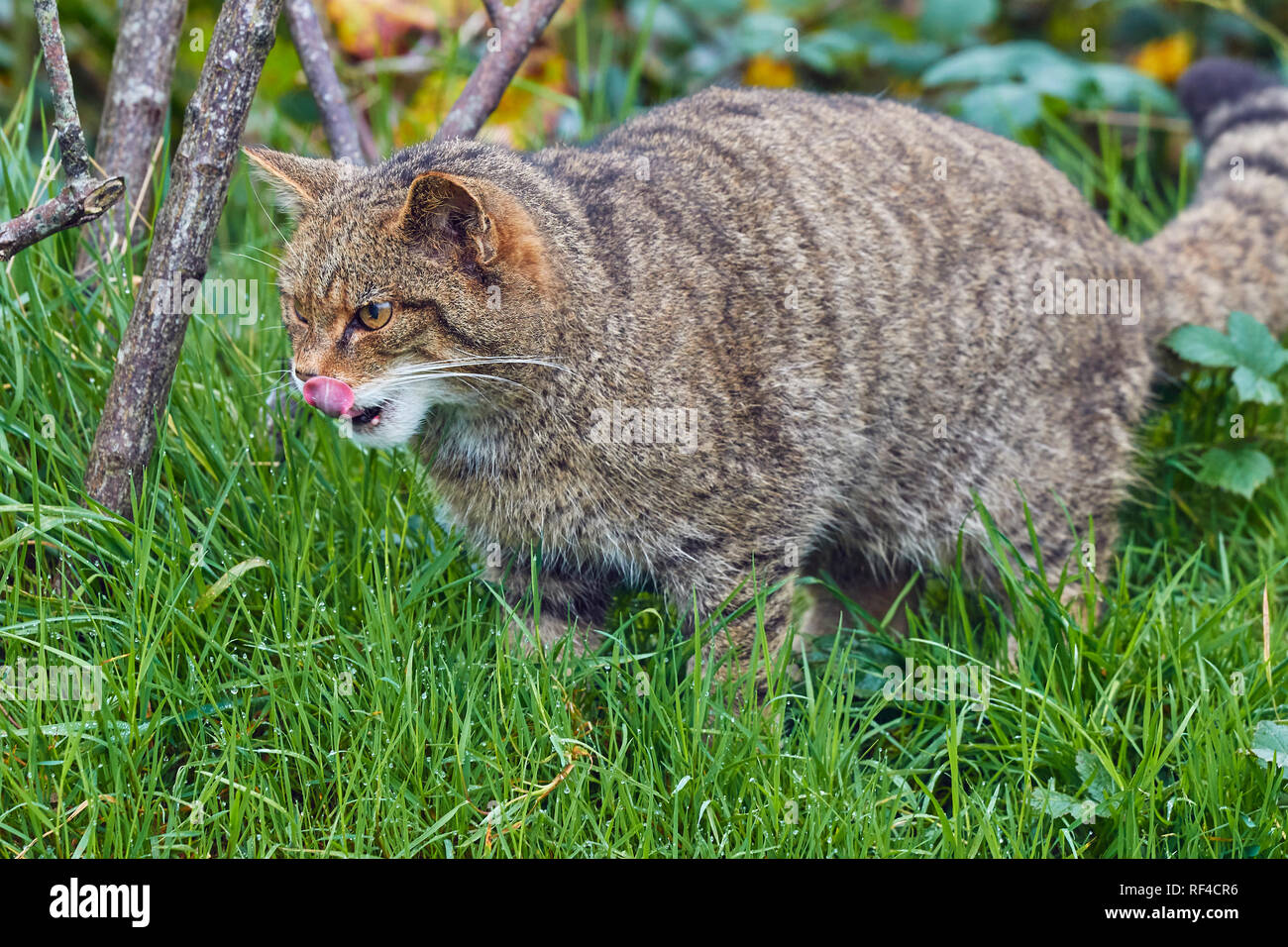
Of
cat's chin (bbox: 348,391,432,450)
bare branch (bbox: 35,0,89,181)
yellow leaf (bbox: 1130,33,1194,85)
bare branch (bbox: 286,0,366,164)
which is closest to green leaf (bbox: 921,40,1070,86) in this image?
yellow leaf (bbox: 1130,33,1194,85)

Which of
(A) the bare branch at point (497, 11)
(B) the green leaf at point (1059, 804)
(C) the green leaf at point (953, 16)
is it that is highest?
(C) the green leaf at point (953, 16)

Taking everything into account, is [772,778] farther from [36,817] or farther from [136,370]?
[136,370]

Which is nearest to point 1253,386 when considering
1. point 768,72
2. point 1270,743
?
point 1270,743

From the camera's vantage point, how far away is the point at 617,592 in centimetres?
364

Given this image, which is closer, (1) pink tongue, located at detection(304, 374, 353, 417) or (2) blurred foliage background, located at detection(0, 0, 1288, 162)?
(1) pink tongue, located at detection(304, 374, 353, 417)

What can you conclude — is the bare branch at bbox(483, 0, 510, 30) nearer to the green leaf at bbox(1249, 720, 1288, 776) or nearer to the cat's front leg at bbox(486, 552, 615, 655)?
the cat's front leg at bbox(486, 552, 615, 655)

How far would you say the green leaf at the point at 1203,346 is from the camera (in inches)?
155

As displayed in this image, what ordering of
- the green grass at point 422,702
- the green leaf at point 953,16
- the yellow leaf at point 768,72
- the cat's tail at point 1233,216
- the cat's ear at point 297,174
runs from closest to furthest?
the green grass at point 422,702, the cat's ear at point 297,174, the cat's tail at point 1233,216, the green leaf at point 953,16, the yellow leaf at point 768,72

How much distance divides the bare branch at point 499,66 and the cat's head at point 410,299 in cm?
94

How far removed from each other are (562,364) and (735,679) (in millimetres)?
892

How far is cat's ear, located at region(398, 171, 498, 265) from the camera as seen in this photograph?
281 centimetres

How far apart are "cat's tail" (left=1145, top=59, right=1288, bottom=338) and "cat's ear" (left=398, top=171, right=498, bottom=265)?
2.37 m

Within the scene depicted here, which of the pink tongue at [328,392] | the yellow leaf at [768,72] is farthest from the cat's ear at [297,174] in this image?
the yellow leaf at [768,72]

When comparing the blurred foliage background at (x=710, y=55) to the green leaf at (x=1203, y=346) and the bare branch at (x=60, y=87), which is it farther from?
the bare branch at (x=60, y=87)
